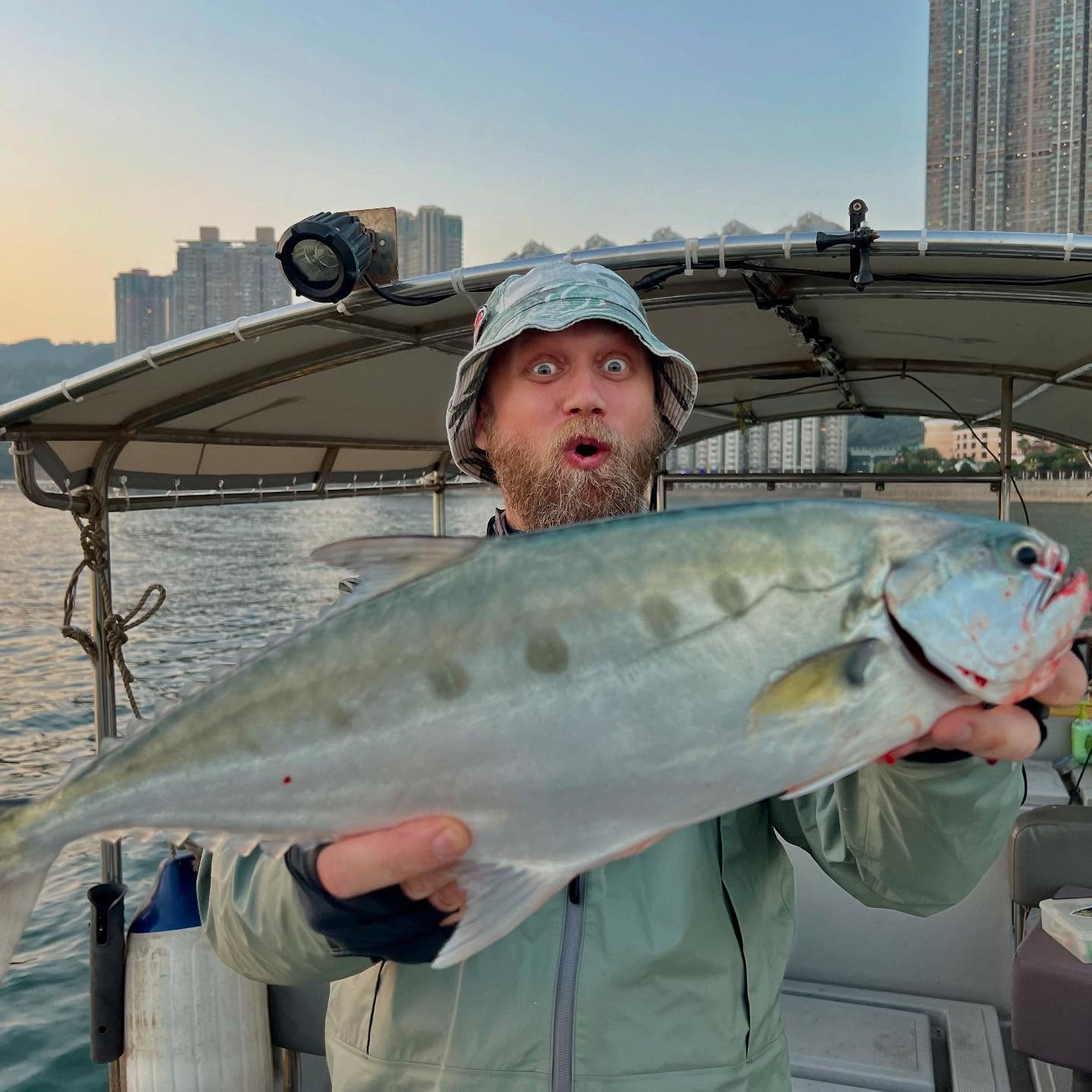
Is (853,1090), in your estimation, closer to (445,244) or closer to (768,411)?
(768,411)

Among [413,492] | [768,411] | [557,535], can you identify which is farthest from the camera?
[768,411]

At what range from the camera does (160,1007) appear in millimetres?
4438

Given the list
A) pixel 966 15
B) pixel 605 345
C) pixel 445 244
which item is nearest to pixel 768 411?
pixel 605 345

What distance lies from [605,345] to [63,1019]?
10.8 meters

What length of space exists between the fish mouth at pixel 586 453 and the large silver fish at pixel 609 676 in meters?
0.74

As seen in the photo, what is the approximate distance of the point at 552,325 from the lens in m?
2.44

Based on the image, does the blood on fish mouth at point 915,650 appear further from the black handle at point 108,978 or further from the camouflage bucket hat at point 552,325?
the black handle at point 108,978

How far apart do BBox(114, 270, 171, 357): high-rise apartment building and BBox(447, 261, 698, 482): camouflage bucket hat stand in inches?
1482

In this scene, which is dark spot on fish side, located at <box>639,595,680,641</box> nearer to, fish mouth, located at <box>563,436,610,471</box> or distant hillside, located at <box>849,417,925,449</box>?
fish mouth, located at <box>563,436,610,471</box>

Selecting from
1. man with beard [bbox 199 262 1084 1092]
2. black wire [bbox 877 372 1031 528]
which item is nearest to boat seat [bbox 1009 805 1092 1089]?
man with beard [bbox 199 262 1084 1092]

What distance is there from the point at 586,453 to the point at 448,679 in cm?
97

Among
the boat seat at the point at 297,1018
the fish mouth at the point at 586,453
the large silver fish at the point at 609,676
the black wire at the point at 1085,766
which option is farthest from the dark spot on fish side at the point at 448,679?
the black wire at the point at 1085,766

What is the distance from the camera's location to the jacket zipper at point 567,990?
192 centimetres

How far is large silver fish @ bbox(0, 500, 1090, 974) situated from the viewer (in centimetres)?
150
